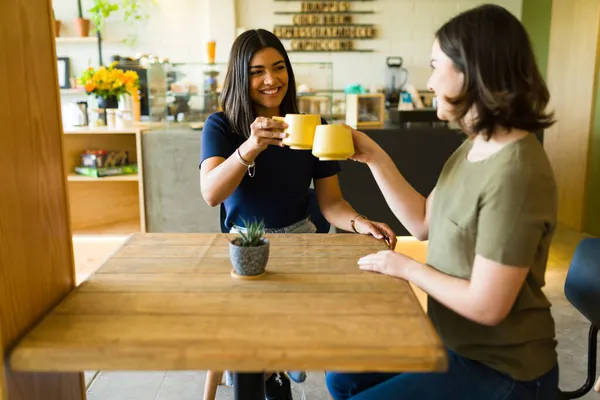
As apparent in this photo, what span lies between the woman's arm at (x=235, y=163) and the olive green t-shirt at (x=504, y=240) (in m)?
0.50

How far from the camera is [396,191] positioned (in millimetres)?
1538

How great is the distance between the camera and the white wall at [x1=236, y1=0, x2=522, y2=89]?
6086 millimetres

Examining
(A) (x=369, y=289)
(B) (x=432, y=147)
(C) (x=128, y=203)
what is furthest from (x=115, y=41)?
(A) (x=369, y=289)

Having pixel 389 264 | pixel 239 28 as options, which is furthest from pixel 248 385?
pixel 239 28

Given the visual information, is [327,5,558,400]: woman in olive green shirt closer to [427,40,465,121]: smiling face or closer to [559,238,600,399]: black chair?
[427,40,465,121]: smiling face

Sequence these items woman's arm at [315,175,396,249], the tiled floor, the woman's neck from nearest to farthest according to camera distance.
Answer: woman's arm at [315,175,396,249] → the woman's neck → the tiled floor

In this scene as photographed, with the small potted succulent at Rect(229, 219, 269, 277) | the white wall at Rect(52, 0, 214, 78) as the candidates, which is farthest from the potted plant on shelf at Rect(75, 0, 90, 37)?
the small potted succulent at Rect(229, 219, 269, 277)

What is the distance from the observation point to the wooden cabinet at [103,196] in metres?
4.09

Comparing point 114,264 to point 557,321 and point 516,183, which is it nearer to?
point 516,183

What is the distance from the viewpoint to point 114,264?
4.59ft

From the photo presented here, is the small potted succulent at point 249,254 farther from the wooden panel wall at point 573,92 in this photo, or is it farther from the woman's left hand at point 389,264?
the wooden panel wall at point 573,92

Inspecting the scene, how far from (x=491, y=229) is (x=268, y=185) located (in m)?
1.03

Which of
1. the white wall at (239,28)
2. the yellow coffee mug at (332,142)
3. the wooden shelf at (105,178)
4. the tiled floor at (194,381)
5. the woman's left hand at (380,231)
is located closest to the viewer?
the yellow coffee mug at (332,142)

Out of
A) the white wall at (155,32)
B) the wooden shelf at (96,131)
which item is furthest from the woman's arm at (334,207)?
the white wall at (155,32)
